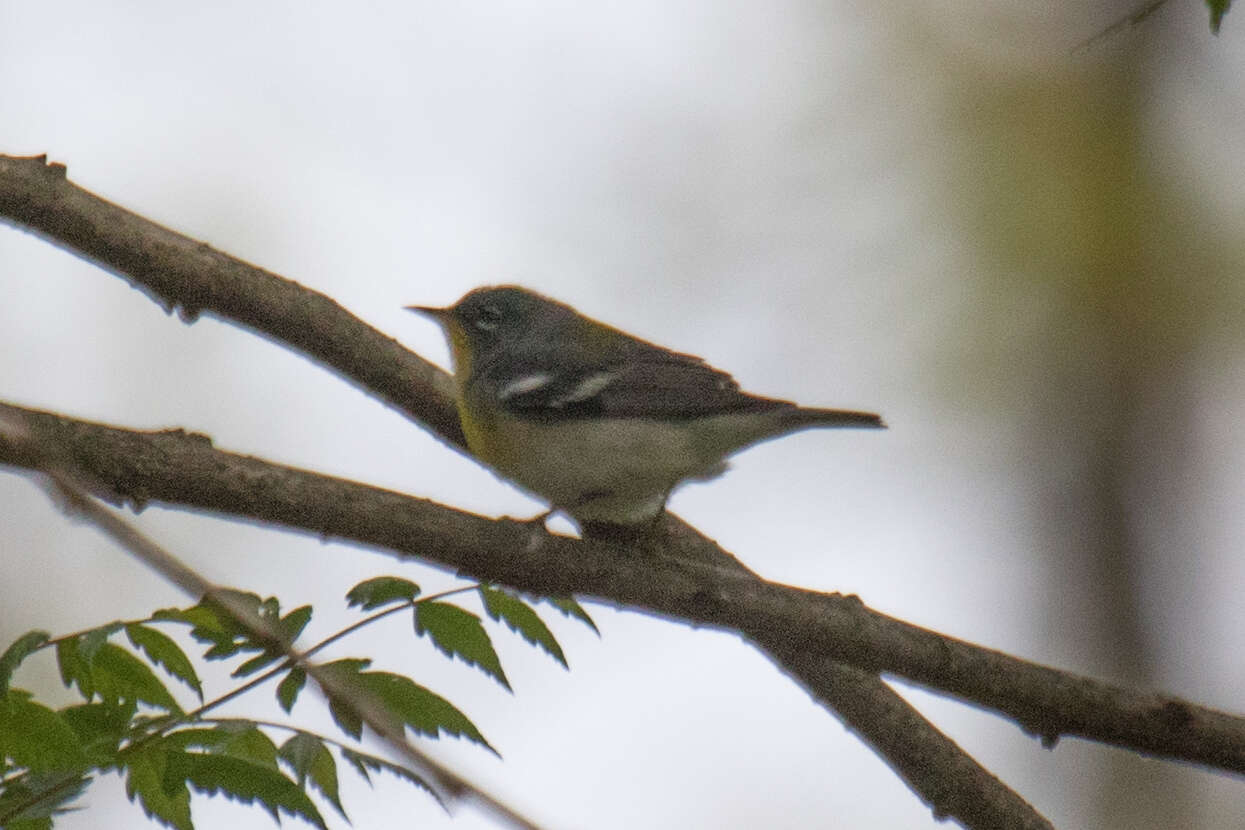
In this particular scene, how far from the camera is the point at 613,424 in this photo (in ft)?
17.2

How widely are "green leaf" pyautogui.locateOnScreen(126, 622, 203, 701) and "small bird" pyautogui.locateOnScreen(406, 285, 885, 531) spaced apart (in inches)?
82.4

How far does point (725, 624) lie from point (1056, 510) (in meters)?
8.01

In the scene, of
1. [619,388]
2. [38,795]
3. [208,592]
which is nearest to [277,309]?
[619,388]

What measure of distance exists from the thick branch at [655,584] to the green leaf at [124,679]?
37cm

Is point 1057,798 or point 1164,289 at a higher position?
point 1164,289

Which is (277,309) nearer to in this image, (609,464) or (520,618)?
(609,464)

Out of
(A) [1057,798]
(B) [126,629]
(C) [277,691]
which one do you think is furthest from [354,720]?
(A) [1057,798]

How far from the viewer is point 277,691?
9.97ft

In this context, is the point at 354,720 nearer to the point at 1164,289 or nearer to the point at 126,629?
the point at 126,629

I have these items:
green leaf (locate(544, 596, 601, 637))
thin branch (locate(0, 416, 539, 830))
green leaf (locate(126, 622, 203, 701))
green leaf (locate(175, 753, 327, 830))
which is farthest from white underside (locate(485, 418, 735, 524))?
thin branch (locate(0, 416, 539, 830))

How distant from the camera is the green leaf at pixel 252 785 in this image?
106 inches

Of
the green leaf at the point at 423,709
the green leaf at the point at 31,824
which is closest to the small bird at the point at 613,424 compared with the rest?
the green leaf at the point at 423,709

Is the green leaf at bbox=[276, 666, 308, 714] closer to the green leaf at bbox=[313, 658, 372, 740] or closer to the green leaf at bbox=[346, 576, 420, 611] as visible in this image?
the green leaf at bbox=[313, 658, 372, 740]

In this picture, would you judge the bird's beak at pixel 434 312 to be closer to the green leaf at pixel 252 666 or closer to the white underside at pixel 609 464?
the white underside at pixel 609 464
